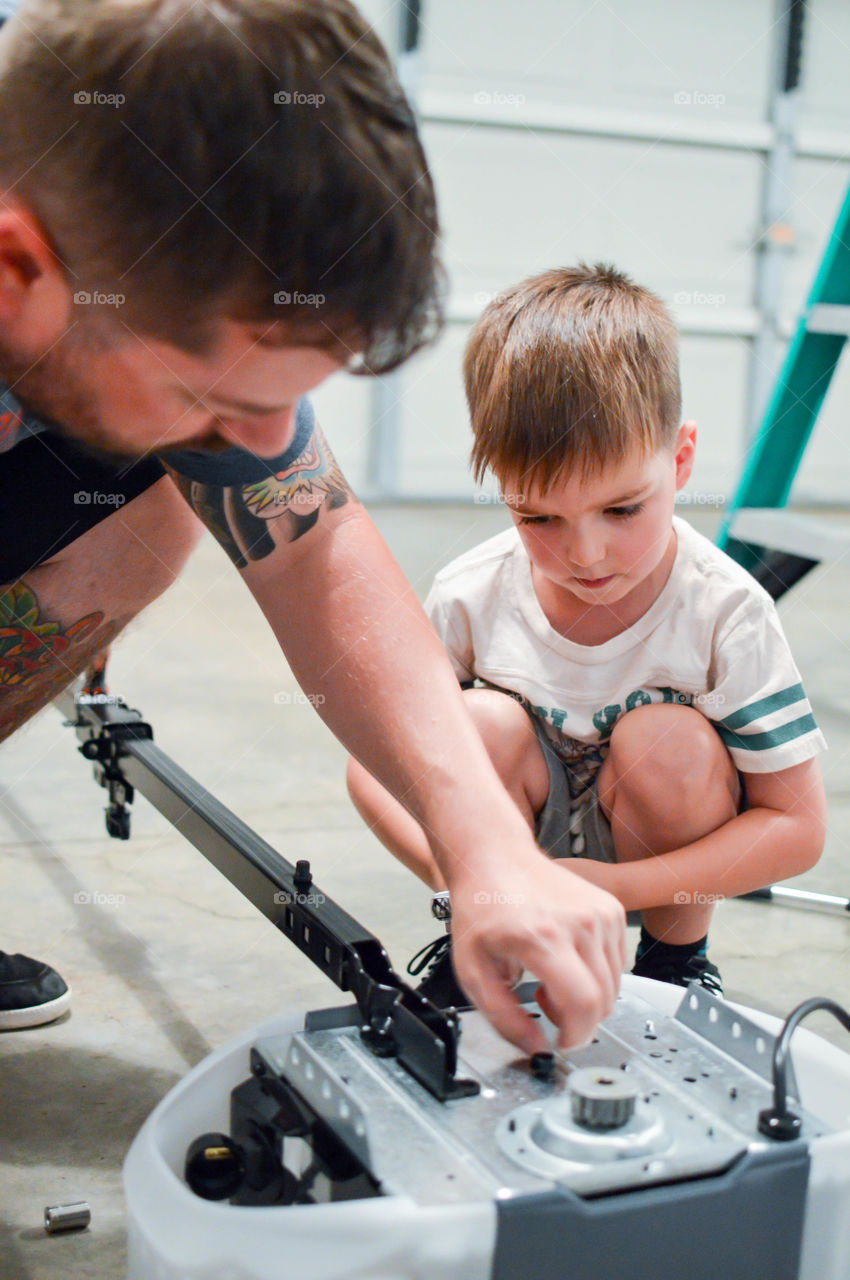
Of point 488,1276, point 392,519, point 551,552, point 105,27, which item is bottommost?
point 392,519

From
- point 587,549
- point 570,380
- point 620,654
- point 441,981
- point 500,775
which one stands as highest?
point 570,380

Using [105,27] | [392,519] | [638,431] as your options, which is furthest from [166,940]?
[392,519]

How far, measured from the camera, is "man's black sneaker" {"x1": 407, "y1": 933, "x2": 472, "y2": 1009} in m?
1.00

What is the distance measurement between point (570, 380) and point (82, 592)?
425mm

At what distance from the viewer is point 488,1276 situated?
0.58 metres

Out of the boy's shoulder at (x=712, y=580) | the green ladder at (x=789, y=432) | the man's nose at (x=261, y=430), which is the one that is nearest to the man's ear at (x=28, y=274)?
the man's nose at (x=261, y=430)

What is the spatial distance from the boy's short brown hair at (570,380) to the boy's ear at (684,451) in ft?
0.11

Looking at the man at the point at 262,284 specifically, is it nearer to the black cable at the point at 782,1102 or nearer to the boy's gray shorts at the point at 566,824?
the black cable at the point at 782,1102

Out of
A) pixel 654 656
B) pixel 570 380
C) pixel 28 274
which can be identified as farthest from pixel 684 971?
pixel 28 274

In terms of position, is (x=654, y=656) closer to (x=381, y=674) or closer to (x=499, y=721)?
(x=499, y=721)

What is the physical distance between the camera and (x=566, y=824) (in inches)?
46.7

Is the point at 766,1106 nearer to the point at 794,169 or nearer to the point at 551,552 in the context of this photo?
the point at 551,552

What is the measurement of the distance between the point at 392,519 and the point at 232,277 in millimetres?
3746

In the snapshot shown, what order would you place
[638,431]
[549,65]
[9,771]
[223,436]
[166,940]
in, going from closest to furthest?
[223,436], [638,431], [166,940], [9,771], [549,65]
